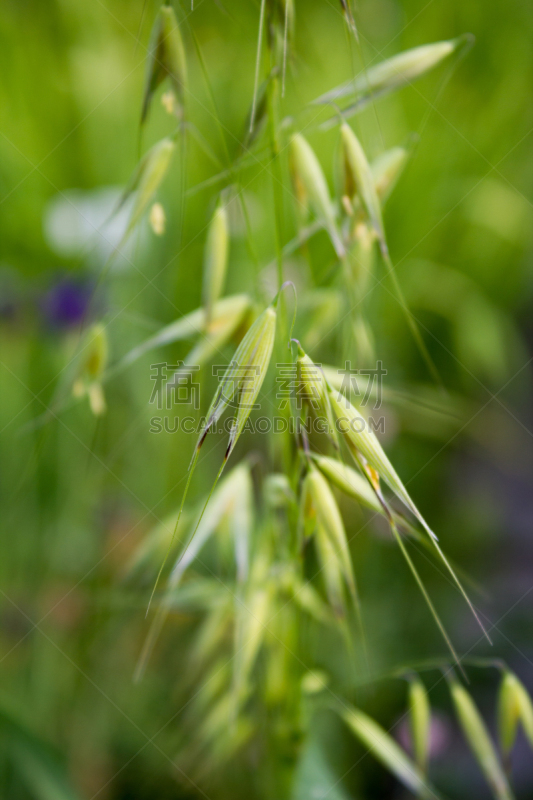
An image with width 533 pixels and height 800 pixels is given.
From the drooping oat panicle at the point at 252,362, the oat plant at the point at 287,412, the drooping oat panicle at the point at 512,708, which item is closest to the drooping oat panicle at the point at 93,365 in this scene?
the oat plant at the point at 287,412

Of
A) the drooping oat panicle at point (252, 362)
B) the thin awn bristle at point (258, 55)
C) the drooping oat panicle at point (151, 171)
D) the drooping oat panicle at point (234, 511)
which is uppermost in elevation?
the drooping oat panicle at point (151, 171)

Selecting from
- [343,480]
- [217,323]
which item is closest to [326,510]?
[343,480]

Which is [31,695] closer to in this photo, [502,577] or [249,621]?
[249,621]

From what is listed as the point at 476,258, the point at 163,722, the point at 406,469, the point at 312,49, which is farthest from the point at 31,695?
the point at 312,49

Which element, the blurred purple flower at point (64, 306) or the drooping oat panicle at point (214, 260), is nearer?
the drooping oat panicle at point (214, 260)

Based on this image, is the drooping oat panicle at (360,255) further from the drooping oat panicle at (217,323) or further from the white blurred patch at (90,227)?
the white blurred patch at (90,227)

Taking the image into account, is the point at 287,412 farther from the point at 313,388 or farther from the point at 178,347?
the point at 178,347

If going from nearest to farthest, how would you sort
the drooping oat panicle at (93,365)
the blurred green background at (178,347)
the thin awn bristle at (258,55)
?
the thin awn bristle at (258,55) → the drooping oat panicle at (93,365) → the blurred green background at (178,347)
